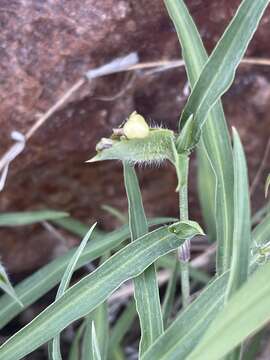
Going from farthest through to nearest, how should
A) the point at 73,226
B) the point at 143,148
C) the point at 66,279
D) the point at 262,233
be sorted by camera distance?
the point at 73,226, the point at 262,233, the point at 66,279, the point at 143,148

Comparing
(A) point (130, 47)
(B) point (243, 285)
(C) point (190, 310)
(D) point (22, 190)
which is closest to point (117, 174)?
(D) point (22, 190)

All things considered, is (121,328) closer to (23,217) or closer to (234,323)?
(23,217)

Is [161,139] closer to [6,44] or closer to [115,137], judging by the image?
[115,137]

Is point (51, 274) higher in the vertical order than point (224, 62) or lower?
lower

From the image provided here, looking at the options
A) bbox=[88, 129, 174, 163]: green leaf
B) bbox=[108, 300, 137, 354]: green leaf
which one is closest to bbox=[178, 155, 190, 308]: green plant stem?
bbox=[88, 129, 174, 163]: green leaf

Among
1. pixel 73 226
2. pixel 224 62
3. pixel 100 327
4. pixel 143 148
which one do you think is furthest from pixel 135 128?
pixel 73 226

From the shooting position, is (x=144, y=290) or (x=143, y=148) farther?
(x=144, y=290)

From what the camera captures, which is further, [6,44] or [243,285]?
[6,44]
